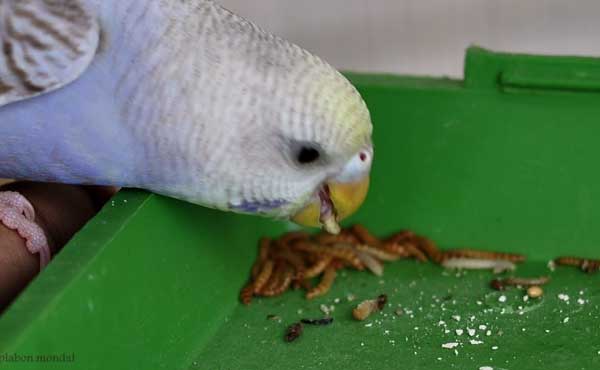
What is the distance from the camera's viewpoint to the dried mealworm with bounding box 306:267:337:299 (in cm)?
170

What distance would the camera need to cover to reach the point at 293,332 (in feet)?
5.18

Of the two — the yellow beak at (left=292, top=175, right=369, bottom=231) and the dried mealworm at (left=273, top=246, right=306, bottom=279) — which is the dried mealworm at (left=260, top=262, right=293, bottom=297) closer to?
the dried mealworm at (left=273, top=246, right=306, bottom=279)

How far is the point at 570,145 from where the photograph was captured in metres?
1.73

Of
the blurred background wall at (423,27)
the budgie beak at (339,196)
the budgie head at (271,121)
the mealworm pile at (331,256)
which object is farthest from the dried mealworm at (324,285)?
the blurred background wall at (423,27)

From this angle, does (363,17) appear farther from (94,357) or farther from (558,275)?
(94,357)

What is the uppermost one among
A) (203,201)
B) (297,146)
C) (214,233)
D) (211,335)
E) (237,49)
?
(237,49)

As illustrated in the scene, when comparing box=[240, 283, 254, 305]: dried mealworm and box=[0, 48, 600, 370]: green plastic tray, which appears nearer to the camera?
box=[0, 48, 600, 370]: green plastic tray

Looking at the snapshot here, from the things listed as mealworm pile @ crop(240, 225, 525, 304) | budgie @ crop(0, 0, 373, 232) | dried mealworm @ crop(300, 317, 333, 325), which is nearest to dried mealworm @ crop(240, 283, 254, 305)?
mealworm pile @ crop(240, 225, 525, 304)

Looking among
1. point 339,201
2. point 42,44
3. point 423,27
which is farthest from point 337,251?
point 423,27

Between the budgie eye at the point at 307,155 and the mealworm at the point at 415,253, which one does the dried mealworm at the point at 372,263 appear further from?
the budgie eye at the point at 307,155

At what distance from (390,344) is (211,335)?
0.28 meters

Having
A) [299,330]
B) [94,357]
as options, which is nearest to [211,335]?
[299,330]

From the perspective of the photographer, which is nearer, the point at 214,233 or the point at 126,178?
the point at 126,178

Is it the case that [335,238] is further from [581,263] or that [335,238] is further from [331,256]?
[581,263]
